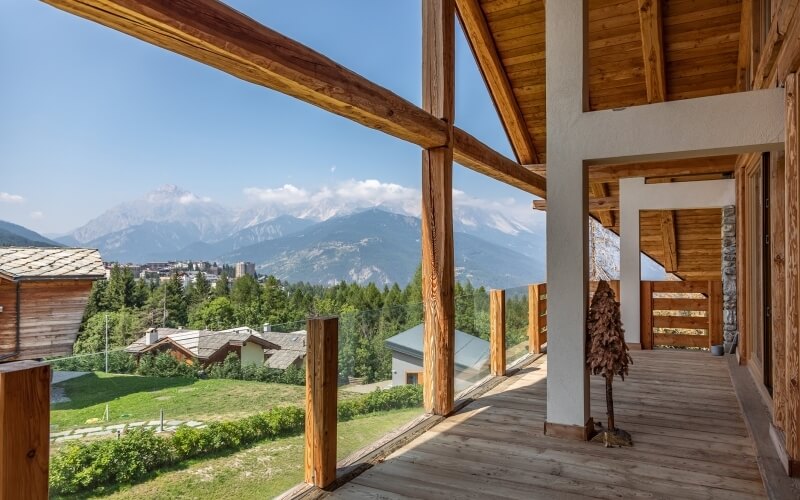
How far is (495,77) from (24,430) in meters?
6.52

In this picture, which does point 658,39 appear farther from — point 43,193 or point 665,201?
point 43,193

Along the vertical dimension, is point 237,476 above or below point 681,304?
below

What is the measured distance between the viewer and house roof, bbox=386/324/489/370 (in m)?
4.12

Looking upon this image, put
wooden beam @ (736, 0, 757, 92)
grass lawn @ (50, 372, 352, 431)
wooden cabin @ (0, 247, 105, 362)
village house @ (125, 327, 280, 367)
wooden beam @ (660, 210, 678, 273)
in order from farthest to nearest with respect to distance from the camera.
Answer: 1. wooden beam @ (660, 210, 678, 273)
2. wooden beam @ (736, 0, 757, 92)
3. village house @ (125, 327, 280, 367)
4. grass lawn @ (50, 372, 352, 431)
5. wooden cabin @ (0, 247, 105, 362)

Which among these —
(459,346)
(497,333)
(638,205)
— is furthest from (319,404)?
(638,205)

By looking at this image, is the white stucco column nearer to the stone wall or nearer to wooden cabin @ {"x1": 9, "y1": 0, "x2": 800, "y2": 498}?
wooden cabin @ {"x1": 9, "y1": 0, "x2": 800, "y2": 498}

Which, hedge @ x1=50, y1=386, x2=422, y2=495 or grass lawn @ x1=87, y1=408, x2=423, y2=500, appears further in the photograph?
grass lawn @ x1=87, y1=408, x2=423, y2=500

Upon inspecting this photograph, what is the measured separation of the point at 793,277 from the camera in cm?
278

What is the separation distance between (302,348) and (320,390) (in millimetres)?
270

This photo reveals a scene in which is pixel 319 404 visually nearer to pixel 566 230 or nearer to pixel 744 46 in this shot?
pixel 566 230

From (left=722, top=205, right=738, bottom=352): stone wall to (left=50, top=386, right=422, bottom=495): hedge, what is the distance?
6019mm

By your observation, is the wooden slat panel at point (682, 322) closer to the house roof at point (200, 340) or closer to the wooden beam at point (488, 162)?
the wooden beam at point (488, 162)

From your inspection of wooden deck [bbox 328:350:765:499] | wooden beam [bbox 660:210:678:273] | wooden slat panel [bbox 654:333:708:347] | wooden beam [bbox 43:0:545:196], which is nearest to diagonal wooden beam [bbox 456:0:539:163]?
wooden beam [bbox 43:0:545:196]

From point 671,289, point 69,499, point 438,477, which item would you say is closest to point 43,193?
point 69,499
